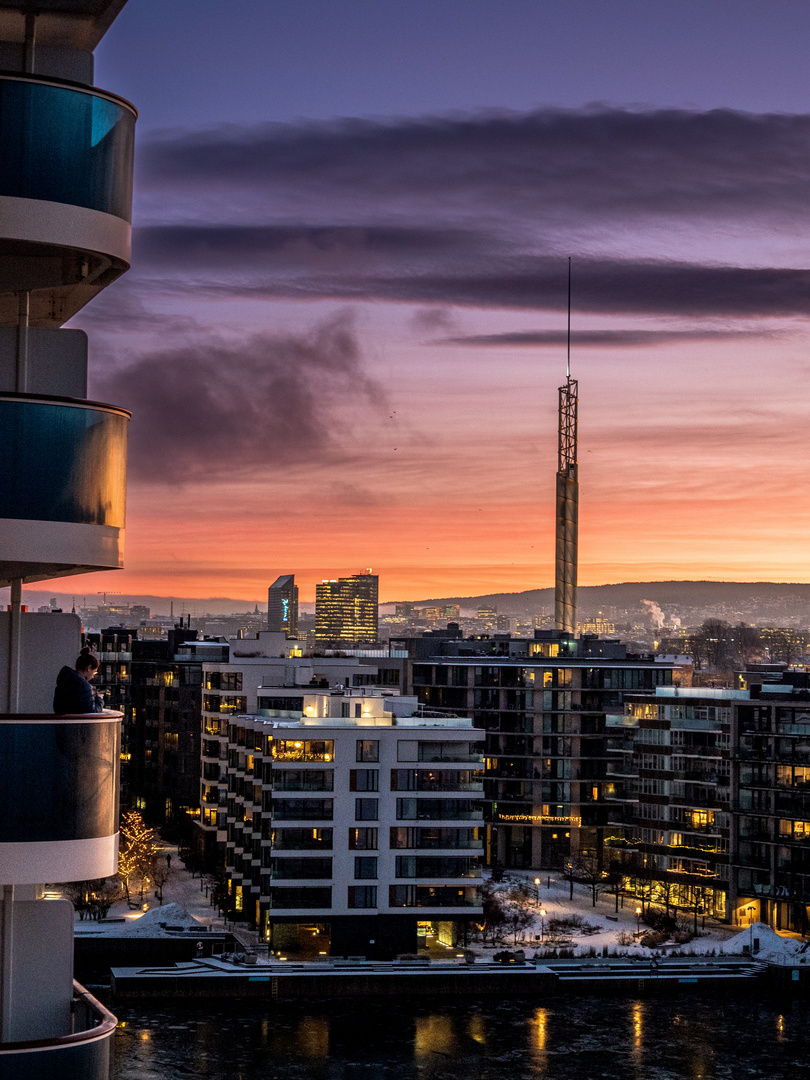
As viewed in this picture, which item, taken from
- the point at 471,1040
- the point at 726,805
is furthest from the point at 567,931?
the point at 471,1040

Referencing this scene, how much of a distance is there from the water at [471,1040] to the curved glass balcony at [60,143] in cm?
4573

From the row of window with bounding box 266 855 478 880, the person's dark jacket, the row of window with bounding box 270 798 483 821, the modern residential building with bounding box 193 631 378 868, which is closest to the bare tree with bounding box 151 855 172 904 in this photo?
the modern residential building with bounding box 193 631 378 868

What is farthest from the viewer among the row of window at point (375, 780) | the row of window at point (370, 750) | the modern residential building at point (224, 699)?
the modern residential building at point (224, 699)

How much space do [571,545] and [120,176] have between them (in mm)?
131520

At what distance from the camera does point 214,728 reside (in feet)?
293

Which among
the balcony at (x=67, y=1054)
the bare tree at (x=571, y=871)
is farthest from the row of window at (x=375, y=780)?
the balcony at (x=67, y=1054)

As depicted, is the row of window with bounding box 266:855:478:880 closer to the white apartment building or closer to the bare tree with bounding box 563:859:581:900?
the white apartment building

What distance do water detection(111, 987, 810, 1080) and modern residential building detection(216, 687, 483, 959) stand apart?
4.46m

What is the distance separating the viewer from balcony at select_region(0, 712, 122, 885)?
11578 millimetres

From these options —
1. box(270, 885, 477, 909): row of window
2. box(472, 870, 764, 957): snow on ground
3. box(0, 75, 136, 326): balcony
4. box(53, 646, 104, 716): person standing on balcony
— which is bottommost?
box(472, 870, 764, 957): snow on ground

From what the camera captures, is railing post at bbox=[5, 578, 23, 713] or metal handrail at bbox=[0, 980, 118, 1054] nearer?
metal handrail at bbox=[0, 980, 118, 1054]

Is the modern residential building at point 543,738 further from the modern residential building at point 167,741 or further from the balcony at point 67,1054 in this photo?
the balcony at point 67,1054

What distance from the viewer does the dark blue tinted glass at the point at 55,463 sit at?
1155 centimetres

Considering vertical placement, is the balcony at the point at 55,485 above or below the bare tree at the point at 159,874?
above
